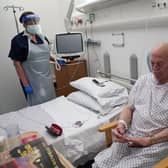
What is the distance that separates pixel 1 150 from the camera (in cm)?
111

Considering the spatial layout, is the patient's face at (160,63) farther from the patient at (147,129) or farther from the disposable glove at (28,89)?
the disposable glove at (28,89)

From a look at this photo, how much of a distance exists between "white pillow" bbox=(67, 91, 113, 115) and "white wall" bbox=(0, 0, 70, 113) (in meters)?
1.46

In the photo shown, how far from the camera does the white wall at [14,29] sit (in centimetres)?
328

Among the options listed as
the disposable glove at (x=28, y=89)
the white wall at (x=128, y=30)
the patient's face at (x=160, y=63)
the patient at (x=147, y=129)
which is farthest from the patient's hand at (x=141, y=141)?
the disposable glove at (x=28, y=89)

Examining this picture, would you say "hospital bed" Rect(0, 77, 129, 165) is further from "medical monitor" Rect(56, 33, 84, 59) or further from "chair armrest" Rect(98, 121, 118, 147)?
"medical monitor" Rect(56, 33, 84, 59)

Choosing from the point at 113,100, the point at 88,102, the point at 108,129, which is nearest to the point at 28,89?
the point at 88,102

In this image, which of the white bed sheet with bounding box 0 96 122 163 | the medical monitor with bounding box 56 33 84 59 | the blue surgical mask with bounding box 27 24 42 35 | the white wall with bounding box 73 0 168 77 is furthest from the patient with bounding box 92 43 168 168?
the blue surgical mask with bounding box 27 24 42 35

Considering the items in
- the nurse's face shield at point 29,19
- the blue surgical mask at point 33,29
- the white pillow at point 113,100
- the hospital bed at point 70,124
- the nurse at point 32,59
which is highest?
the nurse's face shield at point 29,19

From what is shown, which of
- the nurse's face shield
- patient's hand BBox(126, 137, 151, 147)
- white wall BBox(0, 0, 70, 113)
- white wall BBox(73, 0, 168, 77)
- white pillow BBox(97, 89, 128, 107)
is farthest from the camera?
white wall BBox(0, 0, 70, 113)

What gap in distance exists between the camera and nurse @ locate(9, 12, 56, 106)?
2.43 meters

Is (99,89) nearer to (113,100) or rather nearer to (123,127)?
(113,100)

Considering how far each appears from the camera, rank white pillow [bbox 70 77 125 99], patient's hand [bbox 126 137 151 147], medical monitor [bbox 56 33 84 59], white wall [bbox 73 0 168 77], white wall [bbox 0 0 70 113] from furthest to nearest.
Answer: white wall [bbox 0 0 70 113] → medical monitor [bbox 56 33 84 59] → white pillow [bbox 70 77 125 99] → white wall [bbox 73 0 168 77] → patient's hand [bbox 126 137 151 147]

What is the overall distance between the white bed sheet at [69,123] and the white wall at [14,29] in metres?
1.37

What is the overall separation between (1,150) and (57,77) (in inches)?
77.2
